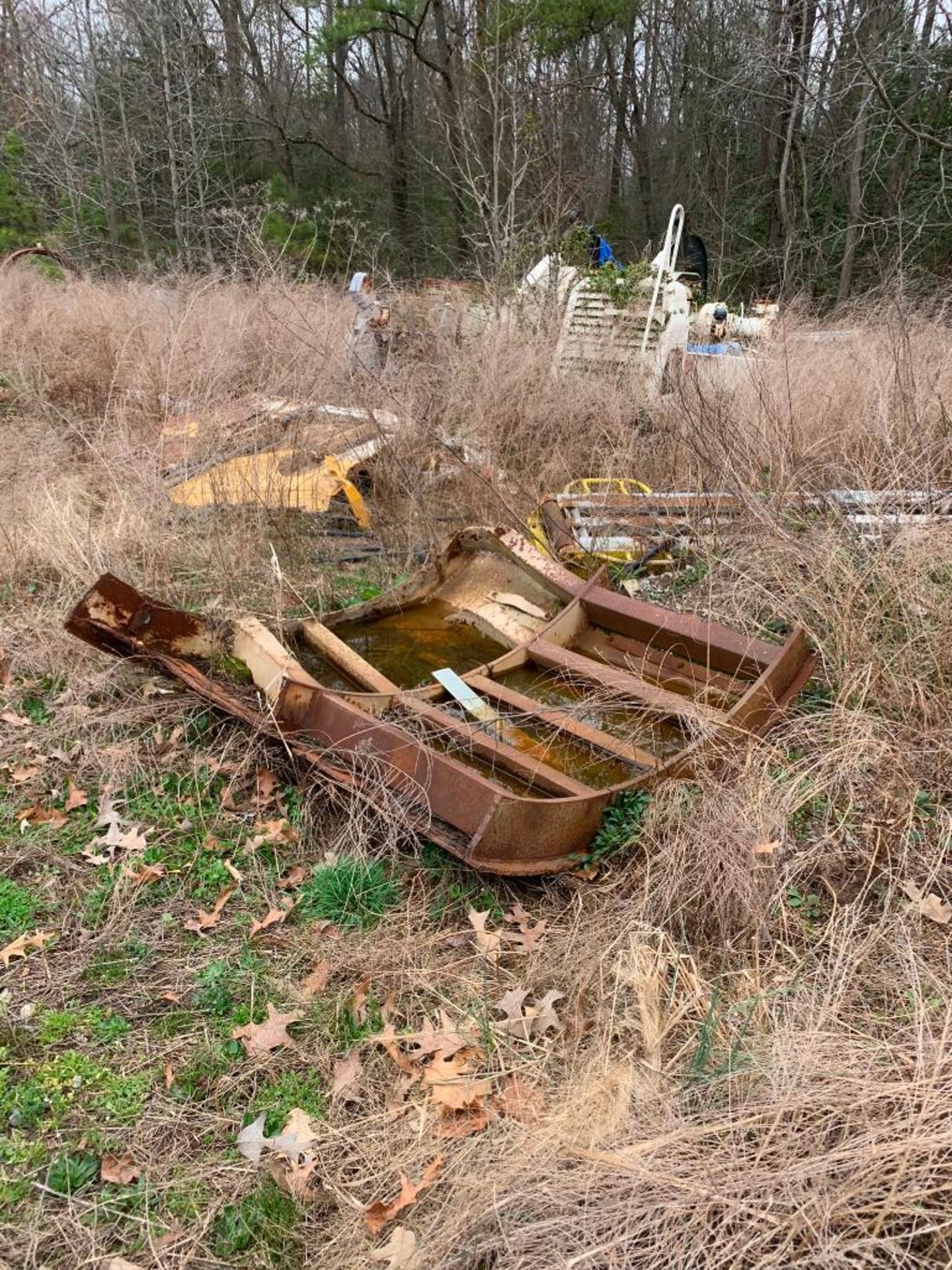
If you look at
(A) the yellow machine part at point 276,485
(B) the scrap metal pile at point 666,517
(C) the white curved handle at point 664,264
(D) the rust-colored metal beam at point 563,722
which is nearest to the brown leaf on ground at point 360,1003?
(D) the rust-colored metal beam at point 563,722

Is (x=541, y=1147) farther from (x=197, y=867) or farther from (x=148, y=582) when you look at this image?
(x=148, y=582)

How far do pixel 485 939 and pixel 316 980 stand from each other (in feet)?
1.89

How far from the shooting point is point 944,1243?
5.24 ft

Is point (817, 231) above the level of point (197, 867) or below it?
above

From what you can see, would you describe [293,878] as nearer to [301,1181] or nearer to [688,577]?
[301,1181]

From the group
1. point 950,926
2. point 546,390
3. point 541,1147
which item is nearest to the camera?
point 541,1147

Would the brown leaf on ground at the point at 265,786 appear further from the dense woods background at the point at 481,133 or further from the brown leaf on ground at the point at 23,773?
the dense woods background at the point at 481,133

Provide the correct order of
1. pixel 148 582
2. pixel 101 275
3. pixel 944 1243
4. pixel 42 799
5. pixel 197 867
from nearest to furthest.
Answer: pixel 944 1243 → pixel 197 867 → pixel 42 799 → pixel 148 582 → pixel 101 275

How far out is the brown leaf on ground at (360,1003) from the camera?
2.57 m

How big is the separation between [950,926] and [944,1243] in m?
1.12

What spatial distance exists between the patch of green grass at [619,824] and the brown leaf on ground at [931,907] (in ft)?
2.89

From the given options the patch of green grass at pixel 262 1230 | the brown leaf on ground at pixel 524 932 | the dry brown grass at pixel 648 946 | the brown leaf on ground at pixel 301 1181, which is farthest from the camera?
the brown leaf on ground at pixel 524 932

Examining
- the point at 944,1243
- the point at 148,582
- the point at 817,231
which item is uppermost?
the point at 817,231

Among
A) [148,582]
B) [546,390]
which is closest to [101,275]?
[546,390]
